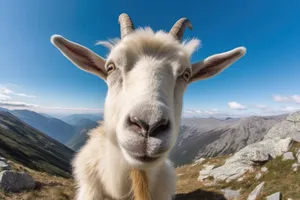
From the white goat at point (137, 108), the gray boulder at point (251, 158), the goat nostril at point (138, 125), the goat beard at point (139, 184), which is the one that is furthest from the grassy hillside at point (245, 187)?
the goat nostril at point (138, 125)

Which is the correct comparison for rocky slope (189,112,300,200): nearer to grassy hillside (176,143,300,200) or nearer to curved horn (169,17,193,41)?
grassy hillside (176,143,300,200)

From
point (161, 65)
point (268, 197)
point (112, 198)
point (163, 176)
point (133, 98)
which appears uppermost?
point (161, 65)

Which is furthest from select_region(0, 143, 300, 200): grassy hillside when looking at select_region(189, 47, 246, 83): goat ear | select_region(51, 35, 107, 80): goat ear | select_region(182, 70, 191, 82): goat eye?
select_region(182, 70, 191, 82): goat eye

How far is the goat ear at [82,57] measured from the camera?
5.98m

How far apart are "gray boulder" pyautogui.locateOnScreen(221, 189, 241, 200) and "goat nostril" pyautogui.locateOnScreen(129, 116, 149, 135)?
18994 millimetres

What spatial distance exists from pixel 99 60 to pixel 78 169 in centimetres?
273

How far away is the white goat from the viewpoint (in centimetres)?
376

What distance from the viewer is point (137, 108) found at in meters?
3.76

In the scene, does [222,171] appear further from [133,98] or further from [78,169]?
[133,98]

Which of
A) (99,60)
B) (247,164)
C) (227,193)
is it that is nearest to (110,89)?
(99,60)

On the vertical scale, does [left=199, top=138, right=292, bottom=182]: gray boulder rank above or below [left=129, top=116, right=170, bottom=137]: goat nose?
below

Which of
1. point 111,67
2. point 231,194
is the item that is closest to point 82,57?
point 111,67

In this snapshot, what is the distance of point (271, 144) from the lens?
25.7 m

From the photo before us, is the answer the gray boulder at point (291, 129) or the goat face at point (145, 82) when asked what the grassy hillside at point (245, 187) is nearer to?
the gray boulder at point (291, 129)
